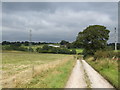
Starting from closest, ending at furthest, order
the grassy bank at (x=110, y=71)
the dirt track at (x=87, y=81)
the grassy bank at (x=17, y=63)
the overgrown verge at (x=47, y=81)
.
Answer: the overgrown verge at (x=47, y=81) < the dirt track at (x=87, y=81) < the grassy bank at (x=110, y=71) < the grassy bank at (x=17, y=63)

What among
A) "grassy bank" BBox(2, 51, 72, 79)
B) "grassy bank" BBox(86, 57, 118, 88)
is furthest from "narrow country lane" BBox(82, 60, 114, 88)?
"grassy bank" BBox(2, 51, 72, 79)

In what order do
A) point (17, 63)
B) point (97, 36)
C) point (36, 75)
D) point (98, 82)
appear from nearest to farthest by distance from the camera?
point (98, 82), point (36, 75), point (17, 63), point (97, 36)

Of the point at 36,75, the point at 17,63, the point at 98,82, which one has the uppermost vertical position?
the point at 36,75

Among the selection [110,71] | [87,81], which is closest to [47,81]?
[87,81]

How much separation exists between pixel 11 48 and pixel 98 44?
2649 inches

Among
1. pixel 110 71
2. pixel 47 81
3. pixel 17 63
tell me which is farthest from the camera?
pixel 17 63

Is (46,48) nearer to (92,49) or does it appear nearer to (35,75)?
(92,49)

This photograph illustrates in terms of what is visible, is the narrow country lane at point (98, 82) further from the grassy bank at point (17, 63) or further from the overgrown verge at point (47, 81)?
the grassy bank at point (17, 63)

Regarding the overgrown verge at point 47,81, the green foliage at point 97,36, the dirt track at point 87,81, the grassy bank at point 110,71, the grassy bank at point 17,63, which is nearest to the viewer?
the overgrown verge at point 47,81

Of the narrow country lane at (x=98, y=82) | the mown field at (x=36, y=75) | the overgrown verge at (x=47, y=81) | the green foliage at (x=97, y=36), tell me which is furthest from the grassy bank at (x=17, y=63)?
the green foliage at (x=97, y=36)

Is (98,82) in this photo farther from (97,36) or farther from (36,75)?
(97,36)

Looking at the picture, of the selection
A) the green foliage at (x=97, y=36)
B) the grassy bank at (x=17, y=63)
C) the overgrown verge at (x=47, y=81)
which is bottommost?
the grassy bank at (x=17, y=63)

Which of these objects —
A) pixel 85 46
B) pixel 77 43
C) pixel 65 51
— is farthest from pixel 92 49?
pixel 65 51

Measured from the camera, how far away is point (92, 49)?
147 feet
